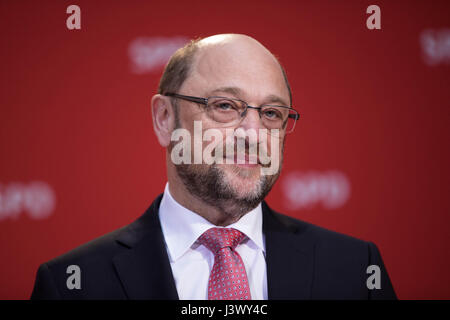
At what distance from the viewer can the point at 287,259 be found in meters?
1.50

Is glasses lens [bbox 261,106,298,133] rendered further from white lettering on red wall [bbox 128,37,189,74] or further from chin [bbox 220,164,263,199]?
white lettering on red wall [bbox 128,37,189,74]

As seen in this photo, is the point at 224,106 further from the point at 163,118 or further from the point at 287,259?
the point at 287,259

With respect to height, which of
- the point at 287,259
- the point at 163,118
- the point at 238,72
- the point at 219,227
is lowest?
the point at 287,259

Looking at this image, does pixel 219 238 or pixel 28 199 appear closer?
pixel 219 238

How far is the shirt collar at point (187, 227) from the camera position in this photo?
1477 mm

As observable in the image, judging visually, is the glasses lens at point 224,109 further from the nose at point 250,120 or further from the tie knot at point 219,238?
the tie knot at point 219,238

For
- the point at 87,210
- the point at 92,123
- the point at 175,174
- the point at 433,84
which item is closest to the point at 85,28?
the point at 92,123

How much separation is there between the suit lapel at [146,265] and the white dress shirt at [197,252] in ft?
0.14

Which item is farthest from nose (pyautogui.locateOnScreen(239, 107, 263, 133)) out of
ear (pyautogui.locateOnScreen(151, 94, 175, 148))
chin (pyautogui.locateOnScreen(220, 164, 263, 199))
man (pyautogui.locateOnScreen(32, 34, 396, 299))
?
ear (pyautogui.locateOnScreen(151, 94, 175, 148))

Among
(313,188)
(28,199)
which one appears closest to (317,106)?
(313,188)

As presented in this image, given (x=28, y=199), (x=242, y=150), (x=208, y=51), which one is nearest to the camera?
(x=242, y=150)

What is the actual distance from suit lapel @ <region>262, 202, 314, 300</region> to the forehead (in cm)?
46

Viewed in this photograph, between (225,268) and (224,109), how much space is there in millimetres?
504

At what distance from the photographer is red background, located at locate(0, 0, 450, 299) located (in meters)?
2.30
